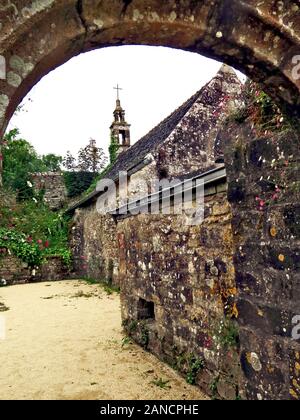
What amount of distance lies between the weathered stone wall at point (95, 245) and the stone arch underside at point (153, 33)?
385 inches

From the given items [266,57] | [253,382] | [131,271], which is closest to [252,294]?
[253,382]

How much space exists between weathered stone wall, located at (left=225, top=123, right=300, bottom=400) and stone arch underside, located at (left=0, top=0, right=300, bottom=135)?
0.49m

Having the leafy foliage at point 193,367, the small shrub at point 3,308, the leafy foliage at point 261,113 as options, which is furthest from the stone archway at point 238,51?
the small shrub at point 3,308

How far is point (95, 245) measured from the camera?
14.0 meters

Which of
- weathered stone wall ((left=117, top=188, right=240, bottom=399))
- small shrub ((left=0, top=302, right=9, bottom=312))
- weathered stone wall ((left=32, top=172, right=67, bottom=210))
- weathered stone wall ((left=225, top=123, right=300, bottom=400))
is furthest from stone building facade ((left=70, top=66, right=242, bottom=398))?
weathered stone wall ((left=32, top=172, right=67, bottom=210))

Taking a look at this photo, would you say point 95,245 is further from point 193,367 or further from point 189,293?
point 193,367

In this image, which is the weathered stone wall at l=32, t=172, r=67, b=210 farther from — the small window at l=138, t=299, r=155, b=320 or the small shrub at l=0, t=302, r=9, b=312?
the small window at l=138, t=299, r=155, b=320

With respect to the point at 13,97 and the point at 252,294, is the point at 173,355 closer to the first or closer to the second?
the point at 252,294

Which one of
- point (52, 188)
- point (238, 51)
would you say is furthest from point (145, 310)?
point (52, 188)

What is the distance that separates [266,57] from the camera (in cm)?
214

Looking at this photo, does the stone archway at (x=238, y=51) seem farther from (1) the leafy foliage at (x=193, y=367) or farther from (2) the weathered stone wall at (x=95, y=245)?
(2) the weathered stone wall at (x=95, y=245)

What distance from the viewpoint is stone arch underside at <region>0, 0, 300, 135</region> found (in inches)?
63.9

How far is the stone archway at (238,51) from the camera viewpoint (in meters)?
1.65

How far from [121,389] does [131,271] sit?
2.20 metres
